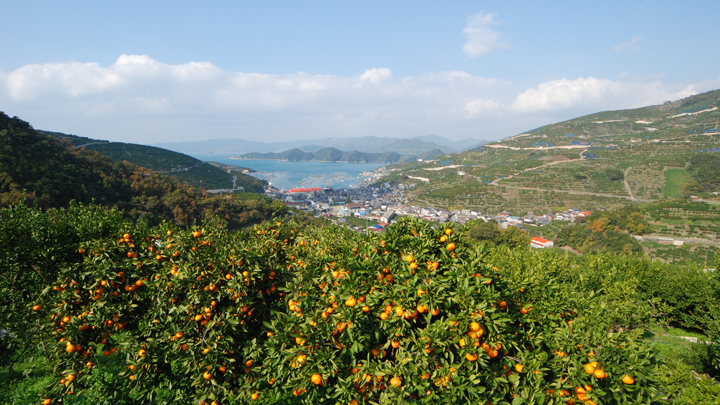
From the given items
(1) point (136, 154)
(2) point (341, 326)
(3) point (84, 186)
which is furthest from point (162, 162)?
(2) point (341, 326)

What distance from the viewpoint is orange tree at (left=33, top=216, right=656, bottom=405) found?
2.47 meters

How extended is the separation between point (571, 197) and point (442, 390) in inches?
2447

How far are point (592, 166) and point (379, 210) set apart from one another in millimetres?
46594

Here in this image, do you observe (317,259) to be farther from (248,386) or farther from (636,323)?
(636,323)

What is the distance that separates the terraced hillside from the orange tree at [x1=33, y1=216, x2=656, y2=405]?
172 feet

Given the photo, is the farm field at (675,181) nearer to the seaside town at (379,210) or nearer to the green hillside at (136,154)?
the seaside town at (379,210)

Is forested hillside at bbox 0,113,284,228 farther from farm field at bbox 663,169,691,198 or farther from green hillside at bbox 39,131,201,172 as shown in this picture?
farm field at bbox 663,169,691,198

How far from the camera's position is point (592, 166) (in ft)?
206

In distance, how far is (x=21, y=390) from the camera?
169 inches

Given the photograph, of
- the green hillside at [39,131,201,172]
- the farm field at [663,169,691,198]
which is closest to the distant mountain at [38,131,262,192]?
the green hillside at [39,131,201,172]

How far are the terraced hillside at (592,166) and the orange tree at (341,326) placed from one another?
172 feet

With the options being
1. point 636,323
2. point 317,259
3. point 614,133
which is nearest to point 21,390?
point 317,259

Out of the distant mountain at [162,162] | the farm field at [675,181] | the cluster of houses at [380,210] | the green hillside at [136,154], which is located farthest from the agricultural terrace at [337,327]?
the farm field at [675,181]

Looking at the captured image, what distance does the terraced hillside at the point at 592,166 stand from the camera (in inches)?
2023
